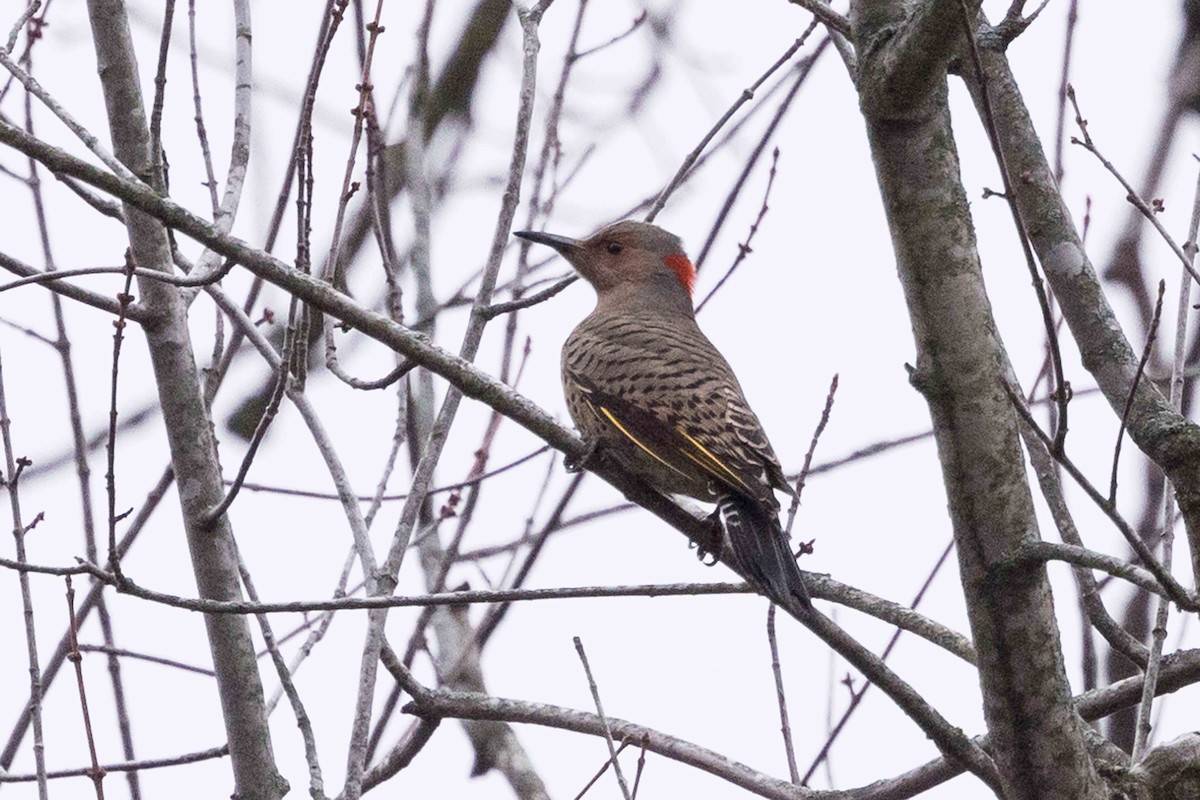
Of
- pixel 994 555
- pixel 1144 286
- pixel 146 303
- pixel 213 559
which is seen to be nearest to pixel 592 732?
pixel 213 559

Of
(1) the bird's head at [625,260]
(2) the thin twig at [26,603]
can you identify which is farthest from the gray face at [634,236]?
(2) the thin twig at [26,603]

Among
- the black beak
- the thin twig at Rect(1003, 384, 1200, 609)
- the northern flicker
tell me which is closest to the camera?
the thin twig at Rect(1003, 384, 1200, 609)

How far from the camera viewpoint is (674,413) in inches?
A: 182

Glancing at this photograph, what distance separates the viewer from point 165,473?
413cm

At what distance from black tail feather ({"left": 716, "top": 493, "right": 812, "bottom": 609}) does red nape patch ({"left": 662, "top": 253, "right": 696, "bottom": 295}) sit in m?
2.30

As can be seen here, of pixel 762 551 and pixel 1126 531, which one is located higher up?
pixel 762 551

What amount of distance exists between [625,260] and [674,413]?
182 centimetres

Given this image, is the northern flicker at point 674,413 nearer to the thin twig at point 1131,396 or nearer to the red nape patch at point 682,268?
the red nape patch at point 682,268

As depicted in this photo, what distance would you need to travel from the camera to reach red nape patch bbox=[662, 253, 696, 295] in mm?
6465

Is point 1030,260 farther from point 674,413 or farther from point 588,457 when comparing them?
point 674,413

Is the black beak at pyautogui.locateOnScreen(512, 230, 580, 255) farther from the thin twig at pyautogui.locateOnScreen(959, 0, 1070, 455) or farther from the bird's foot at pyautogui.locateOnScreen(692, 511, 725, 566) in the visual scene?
the thin twig at pyautogui.locateOnScreen(959, 0, 1070, 455)

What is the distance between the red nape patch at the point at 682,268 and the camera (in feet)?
21.2

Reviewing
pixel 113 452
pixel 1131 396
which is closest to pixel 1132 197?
pixel 1131 396

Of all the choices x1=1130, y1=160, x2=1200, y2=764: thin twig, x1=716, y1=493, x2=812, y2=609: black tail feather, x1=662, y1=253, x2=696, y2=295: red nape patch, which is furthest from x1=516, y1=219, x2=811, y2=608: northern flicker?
x1=1130, y1=160, x2=1200, y2=764: thin twig
